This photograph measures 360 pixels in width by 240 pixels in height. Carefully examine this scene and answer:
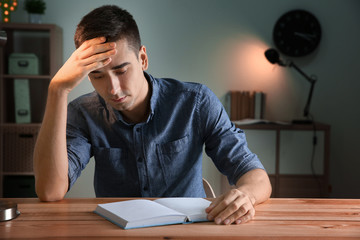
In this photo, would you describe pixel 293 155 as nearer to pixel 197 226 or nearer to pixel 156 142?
pixel 156 142

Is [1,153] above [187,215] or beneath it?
beneath

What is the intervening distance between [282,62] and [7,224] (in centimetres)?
313

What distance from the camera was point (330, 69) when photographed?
12.3 ft

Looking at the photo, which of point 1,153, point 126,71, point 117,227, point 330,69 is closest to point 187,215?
point 117,227

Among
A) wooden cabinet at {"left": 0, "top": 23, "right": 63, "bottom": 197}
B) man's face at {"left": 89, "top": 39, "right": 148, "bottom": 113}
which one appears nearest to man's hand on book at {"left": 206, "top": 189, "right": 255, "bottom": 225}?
man's face at {"left": 89, "top": 39, "right": 148, "bottom": 113}

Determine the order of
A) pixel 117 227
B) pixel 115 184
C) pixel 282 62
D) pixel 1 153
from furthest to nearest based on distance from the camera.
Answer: pixel 282 62
pixel 1 153
pixel 115 184
pixel 117 227

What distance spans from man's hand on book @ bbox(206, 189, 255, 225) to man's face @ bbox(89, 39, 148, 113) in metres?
0.52

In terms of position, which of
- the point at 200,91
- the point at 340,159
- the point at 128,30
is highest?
the point at 128,30

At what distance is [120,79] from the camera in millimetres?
1366

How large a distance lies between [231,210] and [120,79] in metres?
0.60

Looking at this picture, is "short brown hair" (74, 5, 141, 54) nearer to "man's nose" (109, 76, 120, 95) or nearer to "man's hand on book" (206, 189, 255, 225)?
"man's nose" (109, 76, 120, 95)

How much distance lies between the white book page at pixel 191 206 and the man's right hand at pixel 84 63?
467mm

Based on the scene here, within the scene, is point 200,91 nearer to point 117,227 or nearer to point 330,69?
point 117,227

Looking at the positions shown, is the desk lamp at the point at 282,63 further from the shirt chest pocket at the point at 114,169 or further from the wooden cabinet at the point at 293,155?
the shirt chest pocket at the point at 114,169
